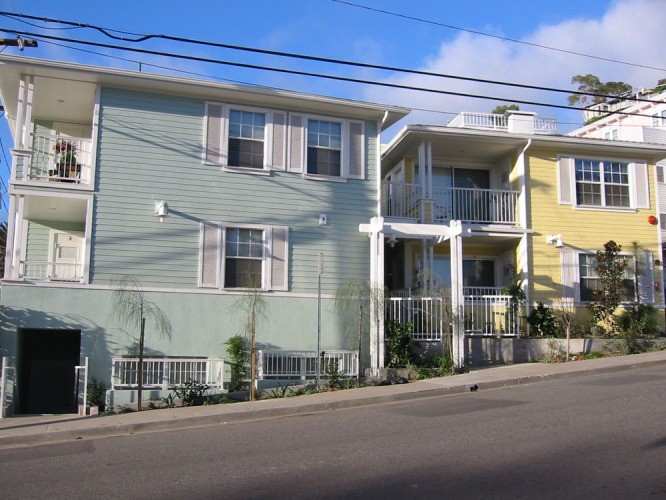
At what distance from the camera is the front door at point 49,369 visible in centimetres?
1527

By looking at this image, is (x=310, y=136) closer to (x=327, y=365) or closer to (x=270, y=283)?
(x=270, y=283)

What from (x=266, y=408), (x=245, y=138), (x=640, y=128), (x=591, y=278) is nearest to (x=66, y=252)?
(x=245, y=138)

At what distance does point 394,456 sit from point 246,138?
10.4 meters

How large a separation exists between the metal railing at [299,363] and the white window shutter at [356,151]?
4.51 meters

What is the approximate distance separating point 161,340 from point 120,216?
294cm


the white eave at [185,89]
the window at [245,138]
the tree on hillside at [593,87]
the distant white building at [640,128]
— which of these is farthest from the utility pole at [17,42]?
the tree on hillside at [593,87]

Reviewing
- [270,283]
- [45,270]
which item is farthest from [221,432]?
[45,270]

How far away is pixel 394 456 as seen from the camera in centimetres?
783

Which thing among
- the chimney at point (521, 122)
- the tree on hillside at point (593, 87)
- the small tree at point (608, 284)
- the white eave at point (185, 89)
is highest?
the tree on hillside at point (593, 87)

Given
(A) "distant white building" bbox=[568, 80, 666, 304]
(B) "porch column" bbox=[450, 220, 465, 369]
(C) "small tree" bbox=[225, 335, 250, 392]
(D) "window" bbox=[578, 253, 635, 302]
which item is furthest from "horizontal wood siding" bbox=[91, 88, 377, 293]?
(A) "distant white building" bbox=[568, 80, 666, 304]

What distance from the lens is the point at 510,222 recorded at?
770 inches

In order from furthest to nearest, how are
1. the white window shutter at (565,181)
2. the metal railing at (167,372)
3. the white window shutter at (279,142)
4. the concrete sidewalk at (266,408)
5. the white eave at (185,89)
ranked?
the white window shutter at (565,181), the white window shutter at (279,142), the white eave at (185,89), the metal railing at (167,372), the concrete sidewalk at (266,408)

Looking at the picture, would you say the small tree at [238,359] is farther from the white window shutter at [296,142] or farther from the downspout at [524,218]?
the downspout at [524,218]

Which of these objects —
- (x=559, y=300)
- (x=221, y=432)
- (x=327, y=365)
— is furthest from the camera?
(x=559, y=300)
